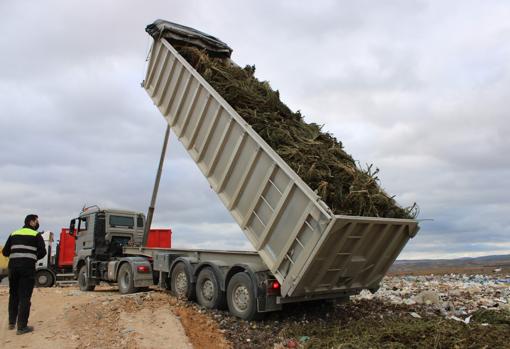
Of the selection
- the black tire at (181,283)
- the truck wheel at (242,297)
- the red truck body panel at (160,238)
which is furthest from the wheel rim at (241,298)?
the red truck body panel at (160,238)

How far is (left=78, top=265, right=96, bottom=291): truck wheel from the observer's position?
37.9 ft

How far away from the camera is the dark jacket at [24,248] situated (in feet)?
20.5

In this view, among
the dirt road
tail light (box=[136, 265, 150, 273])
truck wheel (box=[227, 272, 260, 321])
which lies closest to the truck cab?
tail light (box=[136, 265, 150, 273])

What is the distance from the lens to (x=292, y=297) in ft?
20.8

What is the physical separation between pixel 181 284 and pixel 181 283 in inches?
0.7

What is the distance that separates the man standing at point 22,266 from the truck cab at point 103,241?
13.3ft

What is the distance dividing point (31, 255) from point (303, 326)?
12.4 ft

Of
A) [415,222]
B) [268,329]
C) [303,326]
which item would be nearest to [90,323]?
[268,329]

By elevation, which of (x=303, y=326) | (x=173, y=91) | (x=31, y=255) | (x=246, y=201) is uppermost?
(x=173, y=91)

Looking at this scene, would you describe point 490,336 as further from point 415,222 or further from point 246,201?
point 246,201

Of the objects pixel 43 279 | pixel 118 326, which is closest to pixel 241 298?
pixel 118 326

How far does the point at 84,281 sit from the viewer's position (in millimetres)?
11805

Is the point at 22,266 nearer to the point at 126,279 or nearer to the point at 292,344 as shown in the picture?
the point at 292,344

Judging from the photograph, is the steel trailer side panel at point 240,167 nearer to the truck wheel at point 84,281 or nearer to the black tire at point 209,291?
the black tire at point 209,291
